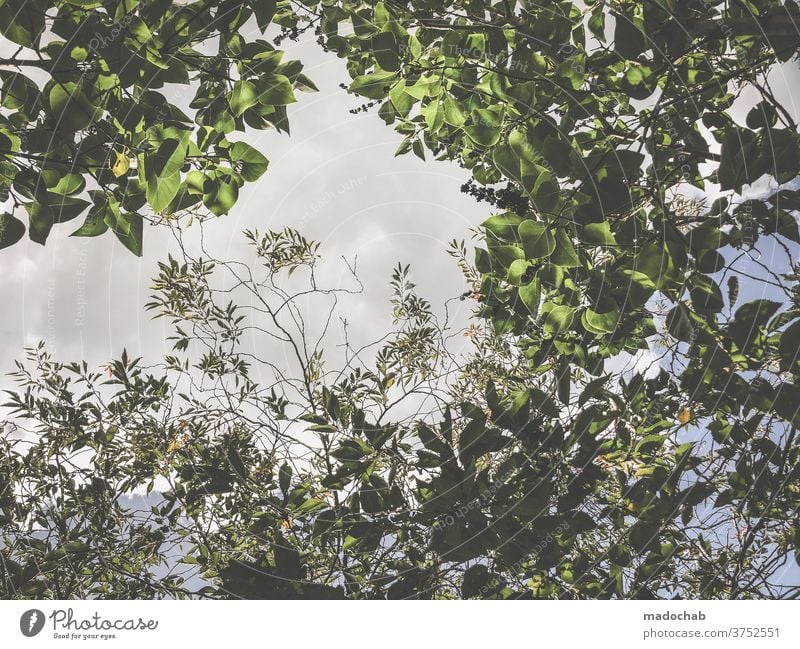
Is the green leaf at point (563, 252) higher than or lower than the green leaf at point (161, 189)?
lower

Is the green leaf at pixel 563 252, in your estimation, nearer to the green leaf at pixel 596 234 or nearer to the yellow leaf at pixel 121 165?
the green leaf at pixel 596 234

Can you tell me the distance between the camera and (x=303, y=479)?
151 cm

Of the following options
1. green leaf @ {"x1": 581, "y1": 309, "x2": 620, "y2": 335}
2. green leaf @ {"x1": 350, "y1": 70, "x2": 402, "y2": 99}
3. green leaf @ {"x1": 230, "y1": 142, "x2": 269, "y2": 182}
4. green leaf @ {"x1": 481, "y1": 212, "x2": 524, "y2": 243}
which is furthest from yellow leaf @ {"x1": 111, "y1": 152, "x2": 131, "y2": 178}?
green leaf @ {"x1": 581, "y1": 309, "x2": 620, "y2": 335}

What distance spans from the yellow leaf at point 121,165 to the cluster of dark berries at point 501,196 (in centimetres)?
89

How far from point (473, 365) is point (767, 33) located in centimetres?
121

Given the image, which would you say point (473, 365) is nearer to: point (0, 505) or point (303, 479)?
point (303, 479)

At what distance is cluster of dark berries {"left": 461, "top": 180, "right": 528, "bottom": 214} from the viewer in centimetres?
131

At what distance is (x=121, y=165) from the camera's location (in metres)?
0.88

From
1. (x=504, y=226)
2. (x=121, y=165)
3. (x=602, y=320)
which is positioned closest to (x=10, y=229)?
(x=121, y=165)

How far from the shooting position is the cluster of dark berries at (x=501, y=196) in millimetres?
1312

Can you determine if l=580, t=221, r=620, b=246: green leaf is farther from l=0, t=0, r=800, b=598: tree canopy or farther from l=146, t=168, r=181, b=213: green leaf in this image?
l=146, t=168, r=181, b=213: green leaf

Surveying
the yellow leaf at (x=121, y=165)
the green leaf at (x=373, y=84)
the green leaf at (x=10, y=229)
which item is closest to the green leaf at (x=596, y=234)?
the green leaf at (x=373, y=84)

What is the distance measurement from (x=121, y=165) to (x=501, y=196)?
936mm
